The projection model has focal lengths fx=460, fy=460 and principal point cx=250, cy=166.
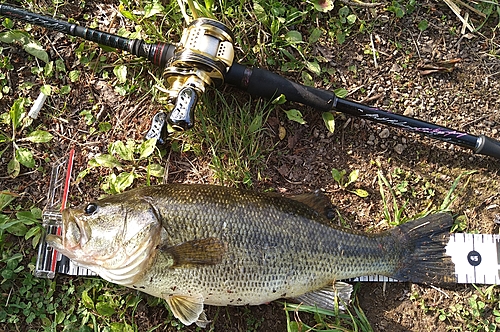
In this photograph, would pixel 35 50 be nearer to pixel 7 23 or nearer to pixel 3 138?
pixel 7 23

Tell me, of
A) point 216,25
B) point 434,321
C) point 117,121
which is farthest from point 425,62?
point 117,121

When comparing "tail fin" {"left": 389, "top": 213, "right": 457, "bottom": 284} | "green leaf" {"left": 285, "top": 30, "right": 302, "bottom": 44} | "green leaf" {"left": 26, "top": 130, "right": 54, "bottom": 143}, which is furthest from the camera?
"green leaf" {"left": 285, "top": 30, "right": 302, "bottom": 44}

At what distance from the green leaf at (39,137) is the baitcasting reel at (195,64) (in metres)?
1.16

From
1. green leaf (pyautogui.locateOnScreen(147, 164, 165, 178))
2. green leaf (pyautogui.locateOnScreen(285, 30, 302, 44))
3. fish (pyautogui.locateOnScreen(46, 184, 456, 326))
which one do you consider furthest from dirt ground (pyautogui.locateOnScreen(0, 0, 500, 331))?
fish (pyautogui.locateOnScreen(46, 184, 456, 326))

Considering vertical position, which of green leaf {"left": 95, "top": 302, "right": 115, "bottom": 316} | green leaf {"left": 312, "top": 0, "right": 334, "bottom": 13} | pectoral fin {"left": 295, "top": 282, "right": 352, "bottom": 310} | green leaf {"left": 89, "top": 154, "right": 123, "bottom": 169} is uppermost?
green leaf {"left": 312, "top": 0, "right": 334, "bottom": 13}

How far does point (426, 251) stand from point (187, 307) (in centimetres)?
199

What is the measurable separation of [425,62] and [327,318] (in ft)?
8.17

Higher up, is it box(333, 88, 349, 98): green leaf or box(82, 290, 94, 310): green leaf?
box(333, 88, 349, 98): green leaf

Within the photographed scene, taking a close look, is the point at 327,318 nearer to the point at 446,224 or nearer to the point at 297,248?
the point at 297,248

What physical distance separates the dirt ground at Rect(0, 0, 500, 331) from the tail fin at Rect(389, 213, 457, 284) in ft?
0.66

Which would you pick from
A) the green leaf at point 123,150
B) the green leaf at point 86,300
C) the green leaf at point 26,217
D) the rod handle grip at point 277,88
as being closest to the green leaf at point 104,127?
the green leaf at point 123,150

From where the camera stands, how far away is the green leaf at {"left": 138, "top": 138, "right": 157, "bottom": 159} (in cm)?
376

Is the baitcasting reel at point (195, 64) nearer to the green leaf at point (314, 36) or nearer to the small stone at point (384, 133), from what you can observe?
the green leaf at point (314, 36)

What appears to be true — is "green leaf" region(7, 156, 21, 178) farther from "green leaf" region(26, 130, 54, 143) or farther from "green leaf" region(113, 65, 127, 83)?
"green leaf" region(113, 65, 127, 83)
